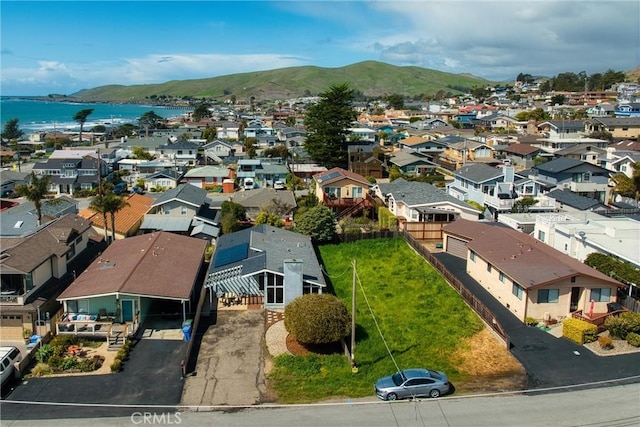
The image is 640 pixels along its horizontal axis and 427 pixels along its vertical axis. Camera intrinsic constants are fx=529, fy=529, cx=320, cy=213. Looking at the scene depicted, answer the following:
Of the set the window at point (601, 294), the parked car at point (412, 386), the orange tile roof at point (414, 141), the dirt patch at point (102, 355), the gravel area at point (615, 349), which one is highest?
the orange tile roof at point (414, 141)

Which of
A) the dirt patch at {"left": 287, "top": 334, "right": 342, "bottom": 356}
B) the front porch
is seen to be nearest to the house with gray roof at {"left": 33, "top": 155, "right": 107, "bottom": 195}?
the front porch

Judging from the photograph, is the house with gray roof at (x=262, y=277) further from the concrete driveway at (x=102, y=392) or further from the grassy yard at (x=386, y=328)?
the concrete driveway at (x=102, y=392)

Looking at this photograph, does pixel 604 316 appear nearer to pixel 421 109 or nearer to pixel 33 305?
pixel 33 305

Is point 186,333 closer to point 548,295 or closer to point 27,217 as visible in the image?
point 548,295

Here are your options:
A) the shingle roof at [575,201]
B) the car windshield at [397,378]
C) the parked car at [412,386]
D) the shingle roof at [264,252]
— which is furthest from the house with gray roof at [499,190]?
the car windshield at [397,378]

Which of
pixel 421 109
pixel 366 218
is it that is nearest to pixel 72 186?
pixel 366 218

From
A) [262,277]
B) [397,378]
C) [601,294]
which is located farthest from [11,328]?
[601,294]
